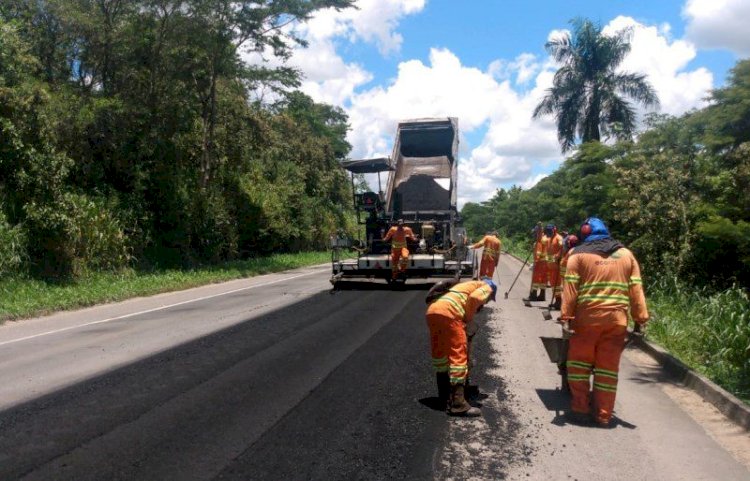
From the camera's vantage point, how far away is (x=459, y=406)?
588 cm

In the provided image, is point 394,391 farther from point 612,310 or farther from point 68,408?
point 68,408

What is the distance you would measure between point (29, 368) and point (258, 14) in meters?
18.8

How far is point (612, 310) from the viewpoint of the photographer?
5691mm

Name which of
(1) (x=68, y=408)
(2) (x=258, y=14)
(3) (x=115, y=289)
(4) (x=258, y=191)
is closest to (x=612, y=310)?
(1) (x=68, y=408)

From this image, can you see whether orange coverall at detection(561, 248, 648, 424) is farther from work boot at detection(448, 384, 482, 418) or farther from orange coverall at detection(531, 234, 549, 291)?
orange coverall at detection(531, 234, 549, 291)

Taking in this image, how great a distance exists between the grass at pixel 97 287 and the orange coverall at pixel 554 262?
32.5ft

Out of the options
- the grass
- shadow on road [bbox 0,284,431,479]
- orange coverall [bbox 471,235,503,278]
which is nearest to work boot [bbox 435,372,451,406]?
shadow on road [bbox 0,284,431,479]

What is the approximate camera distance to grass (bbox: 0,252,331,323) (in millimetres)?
13820

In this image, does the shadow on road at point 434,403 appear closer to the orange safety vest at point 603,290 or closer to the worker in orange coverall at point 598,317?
the worker in orange coverall at point 598,317

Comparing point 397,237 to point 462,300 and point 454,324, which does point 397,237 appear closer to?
point 462,300

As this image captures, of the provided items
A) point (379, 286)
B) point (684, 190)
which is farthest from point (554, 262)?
point (379, 286)

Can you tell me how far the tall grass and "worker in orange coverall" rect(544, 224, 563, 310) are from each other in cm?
170

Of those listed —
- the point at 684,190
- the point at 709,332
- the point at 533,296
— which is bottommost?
the point at 533,296

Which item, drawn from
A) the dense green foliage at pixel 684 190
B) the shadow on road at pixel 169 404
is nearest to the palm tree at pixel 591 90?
the dense green foliage at pixel 684 190
